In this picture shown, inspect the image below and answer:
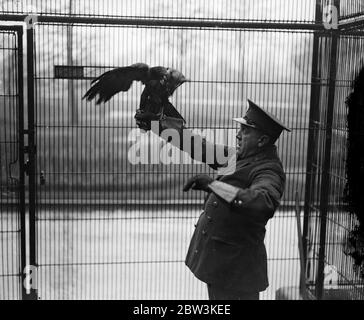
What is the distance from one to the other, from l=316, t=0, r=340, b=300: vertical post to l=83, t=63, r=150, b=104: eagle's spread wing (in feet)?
5.37

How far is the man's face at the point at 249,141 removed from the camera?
3.40 meters

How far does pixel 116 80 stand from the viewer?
4.37 m

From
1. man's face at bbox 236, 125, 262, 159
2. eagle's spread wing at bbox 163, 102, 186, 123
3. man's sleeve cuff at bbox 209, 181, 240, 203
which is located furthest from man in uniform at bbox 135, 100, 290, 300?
eagle's spread wing at bbox 163, 102, 186, 123

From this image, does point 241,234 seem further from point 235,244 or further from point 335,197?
point 335,197

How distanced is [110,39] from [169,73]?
84 centimetres

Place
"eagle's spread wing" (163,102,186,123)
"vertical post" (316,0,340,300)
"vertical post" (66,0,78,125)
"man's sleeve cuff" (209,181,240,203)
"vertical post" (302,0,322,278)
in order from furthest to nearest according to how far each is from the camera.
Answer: "vertical post" (302,0,322,278) < "vertical post" (316,0,340,300) < "vertical post" (66,0,78,125) < "eagle's spread wing" (163,102,186,123) < "man's sleeve cuff" (209,181,240,203)

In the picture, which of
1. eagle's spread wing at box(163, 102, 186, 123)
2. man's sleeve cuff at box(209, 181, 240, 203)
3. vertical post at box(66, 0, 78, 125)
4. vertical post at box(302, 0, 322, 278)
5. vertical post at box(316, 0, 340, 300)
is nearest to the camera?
man's sleeve cuff at box(209, 181, 240, 203)

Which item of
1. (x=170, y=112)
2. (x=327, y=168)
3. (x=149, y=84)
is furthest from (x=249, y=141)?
(x=327, y=168)

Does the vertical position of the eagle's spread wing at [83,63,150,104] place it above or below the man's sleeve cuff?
above

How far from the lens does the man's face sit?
3398mm

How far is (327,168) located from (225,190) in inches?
92.5

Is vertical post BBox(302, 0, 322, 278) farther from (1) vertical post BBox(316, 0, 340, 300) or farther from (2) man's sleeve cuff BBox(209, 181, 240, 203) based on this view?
(2) man's sleeve cuff BBox(209, 181, 240, 203)

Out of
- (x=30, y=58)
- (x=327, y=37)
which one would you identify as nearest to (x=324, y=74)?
(x=327, y=37)
